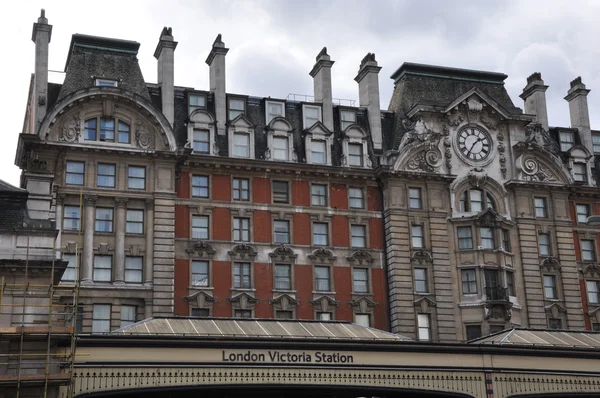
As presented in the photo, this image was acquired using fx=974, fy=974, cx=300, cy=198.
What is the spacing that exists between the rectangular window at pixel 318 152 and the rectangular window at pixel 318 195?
168cm

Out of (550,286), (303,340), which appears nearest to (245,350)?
(303,340)

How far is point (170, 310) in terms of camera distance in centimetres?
5553

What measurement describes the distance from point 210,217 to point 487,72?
24.1 m

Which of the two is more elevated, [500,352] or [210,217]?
[210,217]

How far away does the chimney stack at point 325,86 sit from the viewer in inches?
2557

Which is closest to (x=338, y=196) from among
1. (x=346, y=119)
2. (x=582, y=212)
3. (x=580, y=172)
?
(x=346, y=119)

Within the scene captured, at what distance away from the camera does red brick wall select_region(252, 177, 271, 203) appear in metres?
60.8

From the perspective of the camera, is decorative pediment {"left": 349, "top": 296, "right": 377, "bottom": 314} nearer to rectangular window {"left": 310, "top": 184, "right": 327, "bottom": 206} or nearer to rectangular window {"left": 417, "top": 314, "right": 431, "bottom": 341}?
rectangular window {"left": 417, "top": 314, "right": 431, "bottom": 341}

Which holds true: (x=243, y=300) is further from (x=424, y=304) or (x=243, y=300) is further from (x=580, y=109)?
(x=580, y=109)

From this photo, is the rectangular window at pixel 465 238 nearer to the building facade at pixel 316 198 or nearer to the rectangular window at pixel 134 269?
the building facade at pixel 316 198

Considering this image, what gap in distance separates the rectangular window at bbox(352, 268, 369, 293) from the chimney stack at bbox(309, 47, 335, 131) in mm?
9797

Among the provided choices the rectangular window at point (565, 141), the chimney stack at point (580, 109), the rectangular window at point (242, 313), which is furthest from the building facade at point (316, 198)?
the chimney stack at point (580, 109)

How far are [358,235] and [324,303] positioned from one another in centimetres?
536

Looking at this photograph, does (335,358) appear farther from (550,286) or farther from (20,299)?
(550,286)
